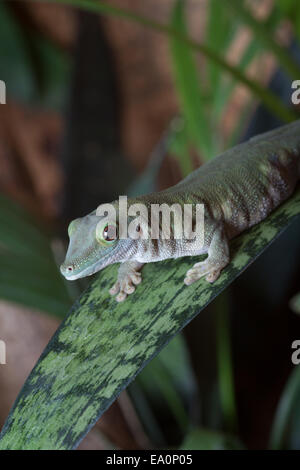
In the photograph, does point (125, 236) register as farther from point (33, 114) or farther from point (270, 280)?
point (33, 114)

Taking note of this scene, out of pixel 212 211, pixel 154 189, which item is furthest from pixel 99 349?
pixel 154 189

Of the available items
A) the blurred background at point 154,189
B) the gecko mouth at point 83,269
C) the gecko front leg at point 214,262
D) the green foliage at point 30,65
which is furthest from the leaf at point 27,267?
the green foliage at point 30,65

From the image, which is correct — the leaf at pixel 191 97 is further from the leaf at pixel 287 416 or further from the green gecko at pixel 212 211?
the leaf at pixel 287 416

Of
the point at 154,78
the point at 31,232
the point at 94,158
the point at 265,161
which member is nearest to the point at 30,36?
the point at 154,78

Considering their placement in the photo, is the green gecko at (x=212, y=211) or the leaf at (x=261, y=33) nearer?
the green gecko at (x=212, y=211)

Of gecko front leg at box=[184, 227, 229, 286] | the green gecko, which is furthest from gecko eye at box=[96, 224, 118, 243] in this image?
gecko front leg at box=[184, 227, 229, 286]

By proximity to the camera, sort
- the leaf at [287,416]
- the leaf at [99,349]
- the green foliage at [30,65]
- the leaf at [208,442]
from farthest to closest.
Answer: the green foliage at [30,65], the leaf at [287,416], the leaf at [208,442], the leaf at [99,349]
